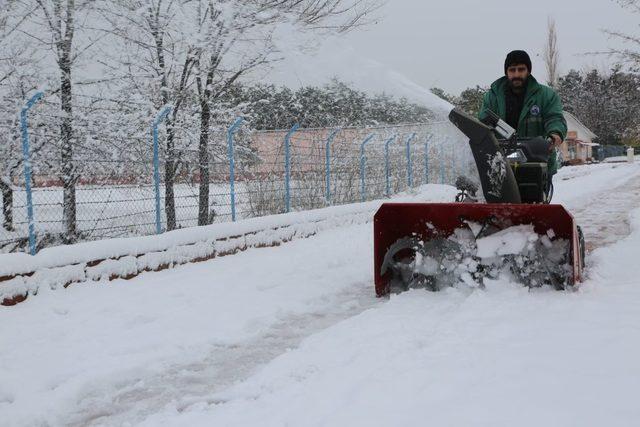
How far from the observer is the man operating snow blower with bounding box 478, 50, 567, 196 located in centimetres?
546

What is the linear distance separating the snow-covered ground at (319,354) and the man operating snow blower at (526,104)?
1.41m

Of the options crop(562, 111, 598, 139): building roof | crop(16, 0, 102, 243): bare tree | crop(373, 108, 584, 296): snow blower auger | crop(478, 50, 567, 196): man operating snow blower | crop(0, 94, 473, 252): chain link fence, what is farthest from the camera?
crop(562, 111, 598, 139): building roof

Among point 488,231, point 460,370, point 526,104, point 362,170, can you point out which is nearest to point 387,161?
point 362,170

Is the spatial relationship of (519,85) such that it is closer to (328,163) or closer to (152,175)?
(152,175)

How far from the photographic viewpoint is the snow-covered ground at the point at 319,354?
2.85 m

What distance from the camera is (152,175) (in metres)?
7.46

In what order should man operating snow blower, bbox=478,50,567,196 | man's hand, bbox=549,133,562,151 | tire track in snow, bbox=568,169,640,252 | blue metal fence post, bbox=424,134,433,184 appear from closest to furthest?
man's hand, bbox=549,133,562,151 → man operating snow blower, bbox=478,50,567,196 → tire track in snow, bbox=568,169,640,252 → blue metal fence post, bbox=424,134,433,184

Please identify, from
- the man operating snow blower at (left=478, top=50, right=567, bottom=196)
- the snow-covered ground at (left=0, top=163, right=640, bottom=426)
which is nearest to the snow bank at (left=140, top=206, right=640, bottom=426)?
the snow-covered ground at (left=0, top=163, right=640, bottom=426)

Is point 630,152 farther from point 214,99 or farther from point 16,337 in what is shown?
point 16,337

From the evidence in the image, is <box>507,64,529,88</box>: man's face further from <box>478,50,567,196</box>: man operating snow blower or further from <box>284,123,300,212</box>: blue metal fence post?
<box>284,123,300,212</box>: blue metal fence post

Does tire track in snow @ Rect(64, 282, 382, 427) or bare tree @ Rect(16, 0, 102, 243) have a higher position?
bare tree @ Rect(16, 0, 102, 243)

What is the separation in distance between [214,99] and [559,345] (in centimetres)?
810

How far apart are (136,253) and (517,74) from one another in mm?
Result: 4244

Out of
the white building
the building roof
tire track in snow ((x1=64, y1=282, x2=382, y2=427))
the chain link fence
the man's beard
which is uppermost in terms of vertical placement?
the building roof
